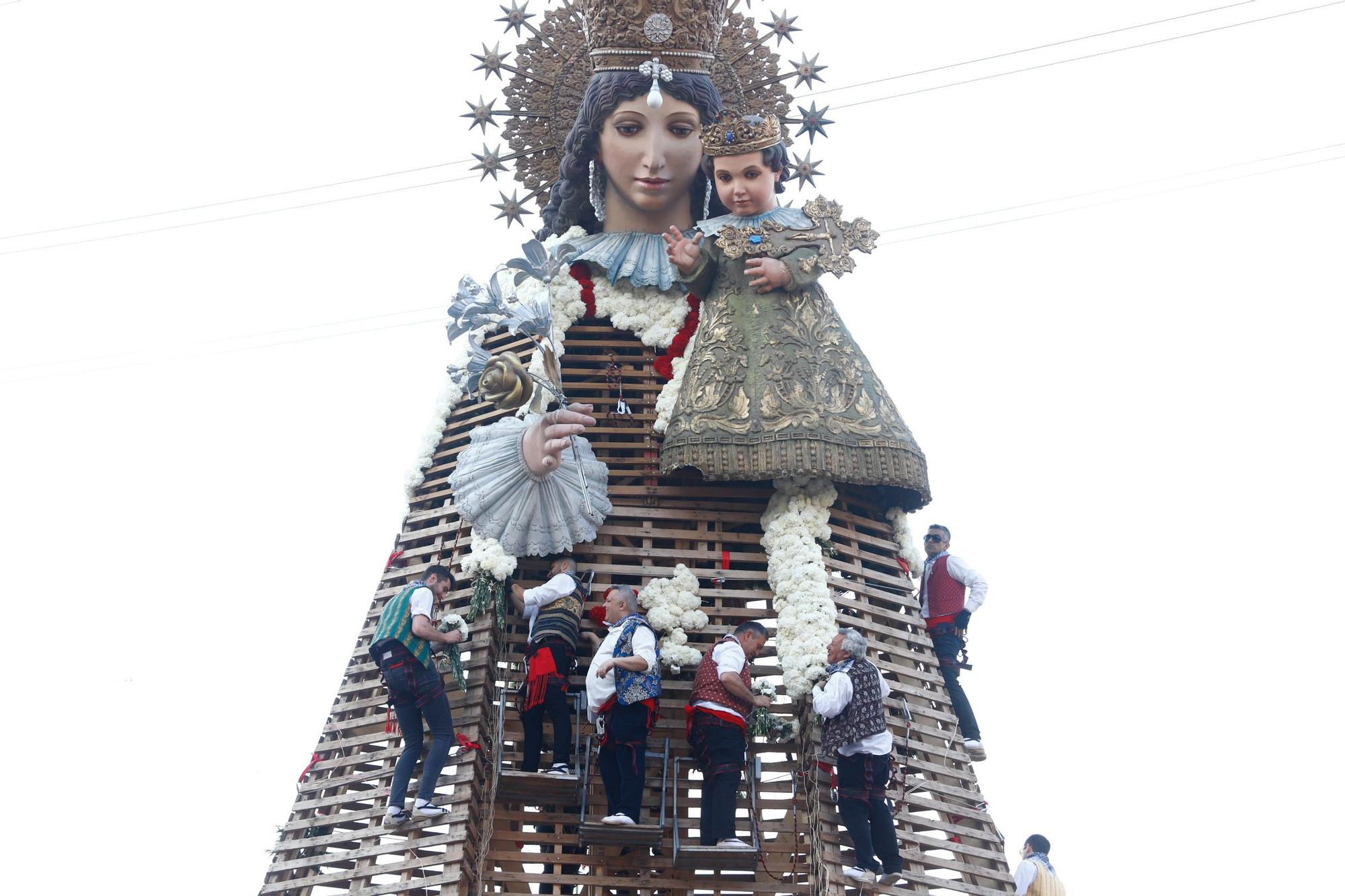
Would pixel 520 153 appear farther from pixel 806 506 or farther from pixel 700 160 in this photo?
pixel 806 506

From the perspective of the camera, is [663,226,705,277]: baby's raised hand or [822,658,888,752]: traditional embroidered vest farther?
[663,226,705,277]: baby's raised hand

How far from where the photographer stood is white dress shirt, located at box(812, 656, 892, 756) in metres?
13.2

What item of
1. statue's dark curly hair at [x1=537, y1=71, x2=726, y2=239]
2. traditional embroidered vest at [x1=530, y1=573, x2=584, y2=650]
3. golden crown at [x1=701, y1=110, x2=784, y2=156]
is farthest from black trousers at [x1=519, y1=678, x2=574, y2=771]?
statue's dark curly hair at [x1=537, y1=71, x2=726, y2=239]

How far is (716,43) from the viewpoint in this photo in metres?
17.2

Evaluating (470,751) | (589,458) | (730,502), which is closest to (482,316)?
(589,458)

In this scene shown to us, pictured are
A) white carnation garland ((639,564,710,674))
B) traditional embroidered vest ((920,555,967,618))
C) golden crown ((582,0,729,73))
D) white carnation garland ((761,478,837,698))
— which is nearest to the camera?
white carnation garland ((761,478,837,698))

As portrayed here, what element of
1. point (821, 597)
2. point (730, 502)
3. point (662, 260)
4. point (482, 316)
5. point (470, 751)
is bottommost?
point (470, 751)

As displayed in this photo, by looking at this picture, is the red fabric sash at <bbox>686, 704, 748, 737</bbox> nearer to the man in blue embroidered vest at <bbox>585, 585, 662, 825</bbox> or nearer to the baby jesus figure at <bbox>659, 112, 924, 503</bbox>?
the man in blue embroidered vest at <bbox>585, 585, 662, 825</bbox>

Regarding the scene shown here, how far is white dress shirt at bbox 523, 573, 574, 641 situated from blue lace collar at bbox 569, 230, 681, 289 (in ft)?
10.4

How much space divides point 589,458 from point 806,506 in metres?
1.77

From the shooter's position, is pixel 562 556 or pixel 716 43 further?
pixel 716 43

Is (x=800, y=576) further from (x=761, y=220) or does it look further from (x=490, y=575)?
(x=761, y=220)

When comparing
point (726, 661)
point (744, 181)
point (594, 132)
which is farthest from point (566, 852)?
point (594, 132)

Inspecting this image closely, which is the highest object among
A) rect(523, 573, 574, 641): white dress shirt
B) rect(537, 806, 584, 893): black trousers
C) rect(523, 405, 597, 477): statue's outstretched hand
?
rect(523, 405, 597, 477): statue's outstretched hand
